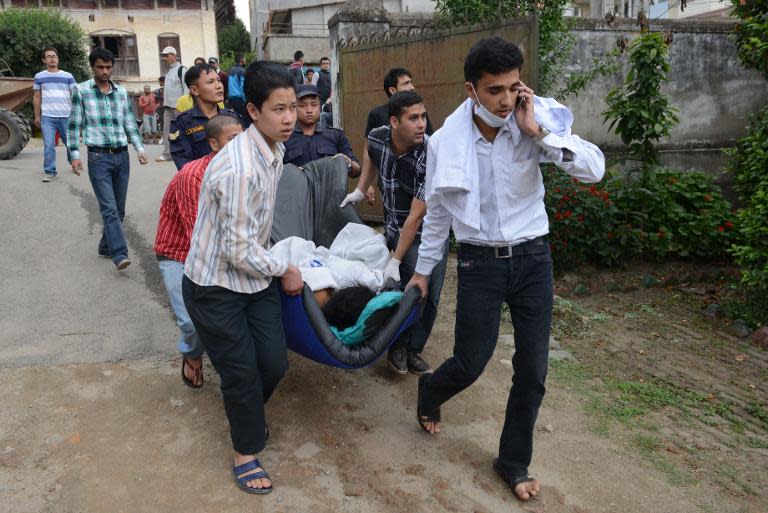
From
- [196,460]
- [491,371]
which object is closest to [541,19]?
[491,371]

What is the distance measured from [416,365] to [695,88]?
639 centimetres

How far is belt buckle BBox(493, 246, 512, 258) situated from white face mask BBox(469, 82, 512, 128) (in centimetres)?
51

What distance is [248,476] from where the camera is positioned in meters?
2.87

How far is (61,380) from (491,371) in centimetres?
269

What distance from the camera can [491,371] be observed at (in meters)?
4.20

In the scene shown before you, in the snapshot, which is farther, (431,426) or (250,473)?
(431,426)

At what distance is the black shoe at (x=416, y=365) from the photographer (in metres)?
4.01

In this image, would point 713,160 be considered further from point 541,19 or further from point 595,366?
point 595,366

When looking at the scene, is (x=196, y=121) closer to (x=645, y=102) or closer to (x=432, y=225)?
(x=432, y=225)

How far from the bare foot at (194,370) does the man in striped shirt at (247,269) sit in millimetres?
853

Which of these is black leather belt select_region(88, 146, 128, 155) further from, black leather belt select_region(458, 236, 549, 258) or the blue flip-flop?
black leather belt select_region(458, 236, 549, 258)

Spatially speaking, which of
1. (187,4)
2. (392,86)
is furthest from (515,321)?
(187,4)

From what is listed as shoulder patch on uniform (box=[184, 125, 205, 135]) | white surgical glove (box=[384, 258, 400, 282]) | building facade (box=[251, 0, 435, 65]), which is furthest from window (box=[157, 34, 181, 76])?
white surgical glove (box=[384, 258, 400, 282])

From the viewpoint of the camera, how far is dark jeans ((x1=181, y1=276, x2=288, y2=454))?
8.96 ft
